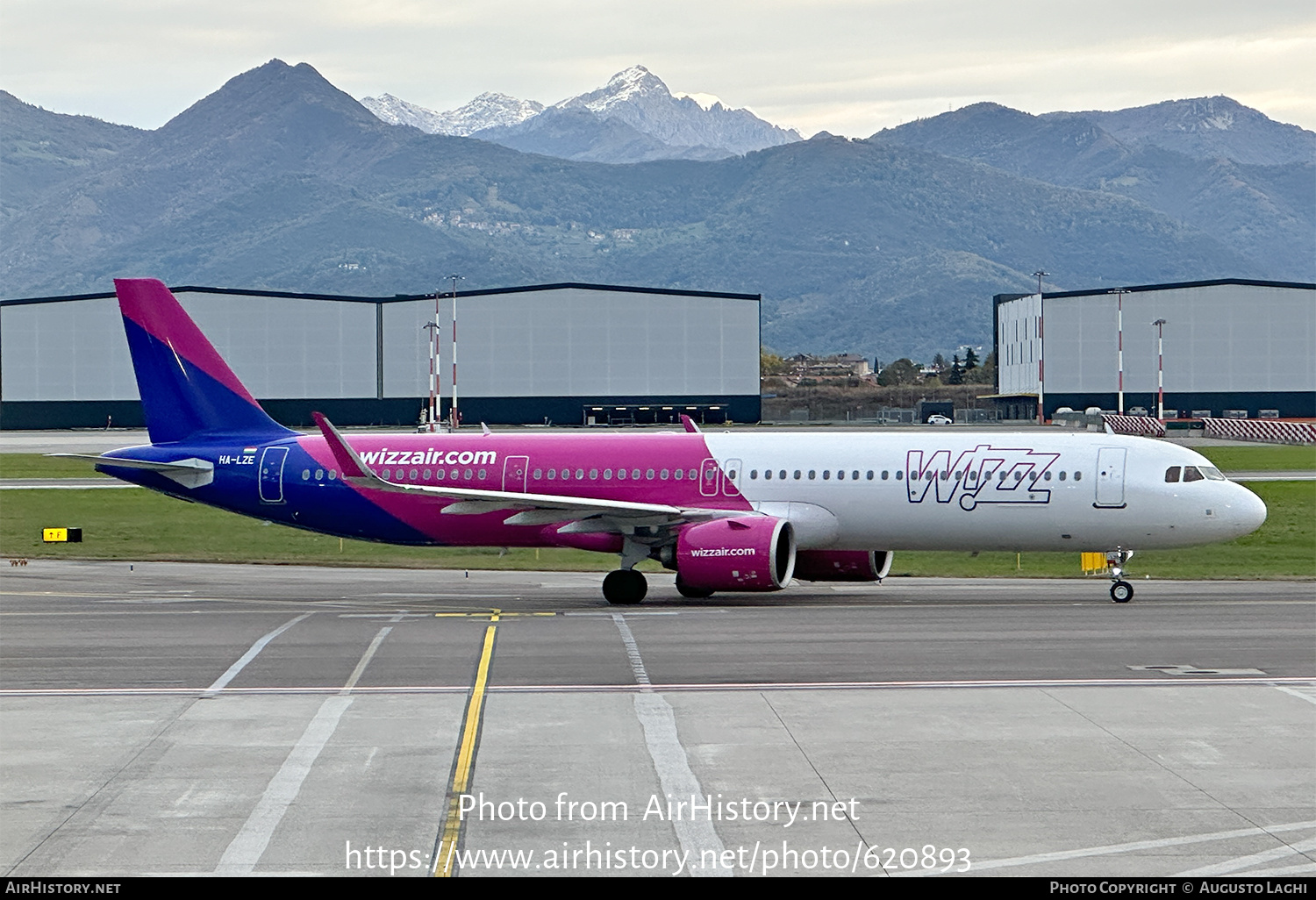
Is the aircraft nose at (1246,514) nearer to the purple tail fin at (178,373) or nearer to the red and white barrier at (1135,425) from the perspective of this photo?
the purple tail fin at (178,373)

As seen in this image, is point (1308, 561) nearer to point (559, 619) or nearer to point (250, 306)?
point (559, 619)

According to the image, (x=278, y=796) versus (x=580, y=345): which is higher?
(x=580, y=345)

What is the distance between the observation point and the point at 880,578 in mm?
37000

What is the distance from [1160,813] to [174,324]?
97.3 feet

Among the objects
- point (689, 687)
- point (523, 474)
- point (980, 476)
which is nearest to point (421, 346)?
point (523, 474)

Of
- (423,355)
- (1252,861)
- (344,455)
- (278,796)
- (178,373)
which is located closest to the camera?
(1252,861)

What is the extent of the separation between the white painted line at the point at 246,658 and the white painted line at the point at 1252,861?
46.2ft

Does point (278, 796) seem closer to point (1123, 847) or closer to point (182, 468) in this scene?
point (1123, 847)

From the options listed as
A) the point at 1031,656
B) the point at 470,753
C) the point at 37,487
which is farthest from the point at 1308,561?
the point at 37,487

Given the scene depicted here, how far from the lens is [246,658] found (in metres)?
25.7

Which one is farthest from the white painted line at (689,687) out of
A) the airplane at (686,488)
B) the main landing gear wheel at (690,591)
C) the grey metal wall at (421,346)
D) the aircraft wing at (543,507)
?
the grey metal wall at (421,346)

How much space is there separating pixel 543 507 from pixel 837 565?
6872 mm

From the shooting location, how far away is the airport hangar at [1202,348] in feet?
451

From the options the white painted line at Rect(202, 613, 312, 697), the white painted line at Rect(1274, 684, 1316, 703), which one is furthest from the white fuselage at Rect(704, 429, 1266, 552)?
the white painted line at Rect(1274, 684, 1316, 703)
